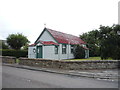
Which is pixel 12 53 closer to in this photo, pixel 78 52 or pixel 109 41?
pixel 78 52

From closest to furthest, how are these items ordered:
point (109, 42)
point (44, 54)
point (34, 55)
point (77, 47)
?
point (109, 42), point (44, 54), point (34, 55), point (77, 47)

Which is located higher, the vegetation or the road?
the vegetation

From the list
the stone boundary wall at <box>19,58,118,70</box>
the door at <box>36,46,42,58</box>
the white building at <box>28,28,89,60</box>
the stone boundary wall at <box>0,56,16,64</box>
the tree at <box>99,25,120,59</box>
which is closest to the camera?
the stone boundary wall at <box>19,58,118,70</box>

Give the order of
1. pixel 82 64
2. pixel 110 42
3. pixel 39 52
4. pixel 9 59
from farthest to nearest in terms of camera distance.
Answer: pixel 39 52 → pixel 9 59 → pixel 110 42 → pixel 82 64

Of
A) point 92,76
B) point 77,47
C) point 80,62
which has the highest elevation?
point 77,47

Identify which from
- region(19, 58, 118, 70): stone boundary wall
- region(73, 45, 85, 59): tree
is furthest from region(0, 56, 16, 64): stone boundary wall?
region(73, 45, 85, 59): tree

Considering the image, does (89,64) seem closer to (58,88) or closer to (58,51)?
(58,88)

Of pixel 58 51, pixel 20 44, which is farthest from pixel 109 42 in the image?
pixel 20 44

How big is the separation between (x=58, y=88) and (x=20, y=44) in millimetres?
27738

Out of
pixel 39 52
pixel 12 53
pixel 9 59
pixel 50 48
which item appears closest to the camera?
pixel 9 59

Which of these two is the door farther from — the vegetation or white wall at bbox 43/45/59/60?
the vegetation

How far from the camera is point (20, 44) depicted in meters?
30.6

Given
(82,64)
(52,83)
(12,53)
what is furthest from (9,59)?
(52,83)

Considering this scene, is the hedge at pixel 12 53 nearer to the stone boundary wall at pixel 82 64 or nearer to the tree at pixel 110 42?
the stone boundary wall at pixel 82 64
